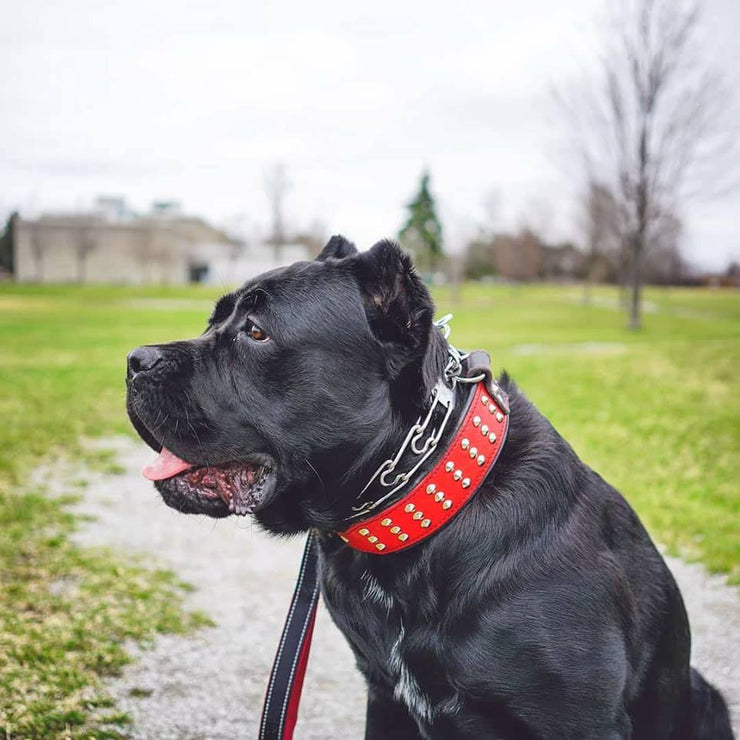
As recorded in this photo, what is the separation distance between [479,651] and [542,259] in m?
81.5

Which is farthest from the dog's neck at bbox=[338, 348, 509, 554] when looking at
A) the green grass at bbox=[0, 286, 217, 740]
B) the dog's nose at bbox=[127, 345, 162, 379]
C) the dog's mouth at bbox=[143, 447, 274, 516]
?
the green grass at bbox=[0, 286, 217, 740]

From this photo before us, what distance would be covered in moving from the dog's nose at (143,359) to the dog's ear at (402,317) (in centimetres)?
65

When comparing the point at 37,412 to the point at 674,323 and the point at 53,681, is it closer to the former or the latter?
the point at 53,681

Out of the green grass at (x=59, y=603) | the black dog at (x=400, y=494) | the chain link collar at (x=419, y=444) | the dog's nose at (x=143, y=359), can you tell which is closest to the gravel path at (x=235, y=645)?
the green grass at (x=59, y=603)

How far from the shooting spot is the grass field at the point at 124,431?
3424 millimetres

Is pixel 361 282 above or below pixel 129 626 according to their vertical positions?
above

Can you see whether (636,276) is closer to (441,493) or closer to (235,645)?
(235,645)

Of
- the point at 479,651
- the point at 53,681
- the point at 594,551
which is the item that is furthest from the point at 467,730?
the point at 53,681

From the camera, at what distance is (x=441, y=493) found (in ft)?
7.09

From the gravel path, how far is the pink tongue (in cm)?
33

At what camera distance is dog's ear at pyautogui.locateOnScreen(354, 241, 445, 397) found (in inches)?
87.1

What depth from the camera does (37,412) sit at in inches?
399

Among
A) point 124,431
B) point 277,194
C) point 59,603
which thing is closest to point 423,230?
point 277,194

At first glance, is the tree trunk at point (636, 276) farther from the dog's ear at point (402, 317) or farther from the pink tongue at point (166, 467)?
the pink tongue at point (166, 467)
